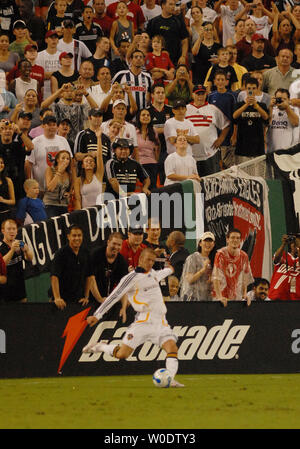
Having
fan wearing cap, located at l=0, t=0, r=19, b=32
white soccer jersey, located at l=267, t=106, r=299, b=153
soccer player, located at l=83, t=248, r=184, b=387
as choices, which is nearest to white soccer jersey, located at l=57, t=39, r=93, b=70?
fan wearing cap, located at l=0, t=0, r=19, b=32

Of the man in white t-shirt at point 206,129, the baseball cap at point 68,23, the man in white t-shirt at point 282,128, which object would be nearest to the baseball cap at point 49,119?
the man in white t-shirt at point 206,129

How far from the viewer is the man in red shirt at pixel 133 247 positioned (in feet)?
42.6

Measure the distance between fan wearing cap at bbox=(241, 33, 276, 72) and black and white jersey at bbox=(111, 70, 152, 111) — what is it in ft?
8.57

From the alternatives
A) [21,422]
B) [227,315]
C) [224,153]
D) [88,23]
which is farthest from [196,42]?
[21,422]

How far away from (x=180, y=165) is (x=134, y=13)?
5.35m

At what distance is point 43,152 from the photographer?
14664 mm

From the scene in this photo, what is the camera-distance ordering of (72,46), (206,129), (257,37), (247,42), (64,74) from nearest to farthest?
(206,129)
(64,74)
(72,46)
(257,37)
(247,42)

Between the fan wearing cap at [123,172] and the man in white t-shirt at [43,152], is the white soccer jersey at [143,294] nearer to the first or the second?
the fan wearing cap at [123,172]

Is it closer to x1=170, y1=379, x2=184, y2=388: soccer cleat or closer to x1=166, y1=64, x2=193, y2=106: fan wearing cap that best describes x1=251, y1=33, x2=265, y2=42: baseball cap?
x1=166, y1=64, x2=193, y2=106: fan wearing cap

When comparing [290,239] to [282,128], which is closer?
[290,239]

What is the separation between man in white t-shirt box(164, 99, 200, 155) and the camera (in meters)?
15.9

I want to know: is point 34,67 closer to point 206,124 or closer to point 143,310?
point 206,124

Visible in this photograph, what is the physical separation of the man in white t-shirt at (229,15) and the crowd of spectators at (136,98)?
23 mm

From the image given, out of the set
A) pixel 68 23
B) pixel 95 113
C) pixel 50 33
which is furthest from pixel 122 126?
pixel 50 33
